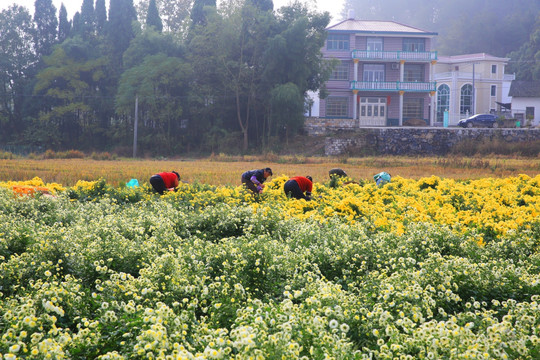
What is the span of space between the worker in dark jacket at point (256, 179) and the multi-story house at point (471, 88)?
48.1 m

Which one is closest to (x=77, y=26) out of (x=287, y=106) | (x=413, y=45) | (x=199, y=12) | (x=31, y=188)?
(x=199, y=12)

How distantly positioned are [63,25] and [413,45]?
31.1m

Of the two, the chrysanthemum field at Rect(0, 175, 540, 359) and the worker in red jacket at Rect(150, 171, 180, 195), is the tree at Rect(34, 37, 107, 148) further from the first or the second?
the chrysanthemum field at Rect(0, 175, 540, 359)

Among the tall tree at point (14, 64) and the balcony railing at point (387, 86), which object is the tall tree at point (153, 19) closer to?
the tall tree at point (14, 64)

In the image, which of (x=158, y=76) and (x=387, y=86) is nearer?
(x=158, y=76)

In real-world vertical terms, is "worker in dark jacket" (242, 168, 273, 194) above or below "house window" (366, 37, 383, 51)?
below

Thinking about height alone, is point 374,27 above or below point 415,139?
above

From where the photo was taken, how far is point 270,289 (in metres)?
5.40

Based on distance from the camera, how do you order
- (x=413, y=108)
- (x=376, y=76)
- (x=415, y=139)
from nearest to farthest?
(x=415, y=139), (x=376, y=76), (x=413, y=108)

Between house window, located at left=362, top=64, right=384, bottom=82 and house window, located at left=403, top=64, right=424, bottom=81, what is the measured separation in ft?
6.73

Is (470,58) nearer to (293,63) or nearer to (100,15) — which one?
(293,63)

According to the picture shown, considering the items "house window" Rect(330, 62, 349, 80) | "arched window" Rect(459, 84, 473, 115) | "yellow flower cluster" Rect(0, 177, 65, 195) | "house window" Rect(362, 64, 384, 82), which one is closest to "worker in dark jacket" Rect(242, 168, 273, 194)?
"yellow flower cluster" Rect(0, 177, 65, 195)

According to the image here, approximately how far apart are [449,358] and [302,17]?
40.2m

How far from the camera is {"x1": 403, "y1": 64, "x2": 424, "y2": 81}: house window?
168ft
